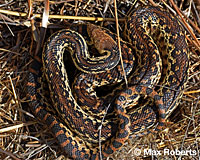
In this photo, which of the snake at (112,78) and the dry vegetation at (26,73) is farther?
the dry vegetation at (26,73)

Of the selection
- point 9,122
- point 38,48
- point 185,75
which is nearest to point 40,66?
point 38,48

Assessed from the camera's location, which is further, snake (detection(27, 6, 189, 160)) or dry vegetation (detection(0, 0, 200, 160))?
dry vegetation (detection(0, 0, 200, 160))

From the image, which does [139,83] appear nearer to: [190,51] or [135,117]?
[135,117]

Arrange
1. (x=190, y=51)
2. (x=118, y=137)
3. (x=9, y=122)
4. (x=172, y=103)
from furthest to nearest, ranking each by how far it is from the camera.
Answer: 1. (x=190, y=51)
2. (x=9, y=122)
3. (x=172, y=103)
4. (x=118, y=137)

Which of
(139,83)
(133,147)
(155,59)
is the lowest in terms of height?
(133,147)
